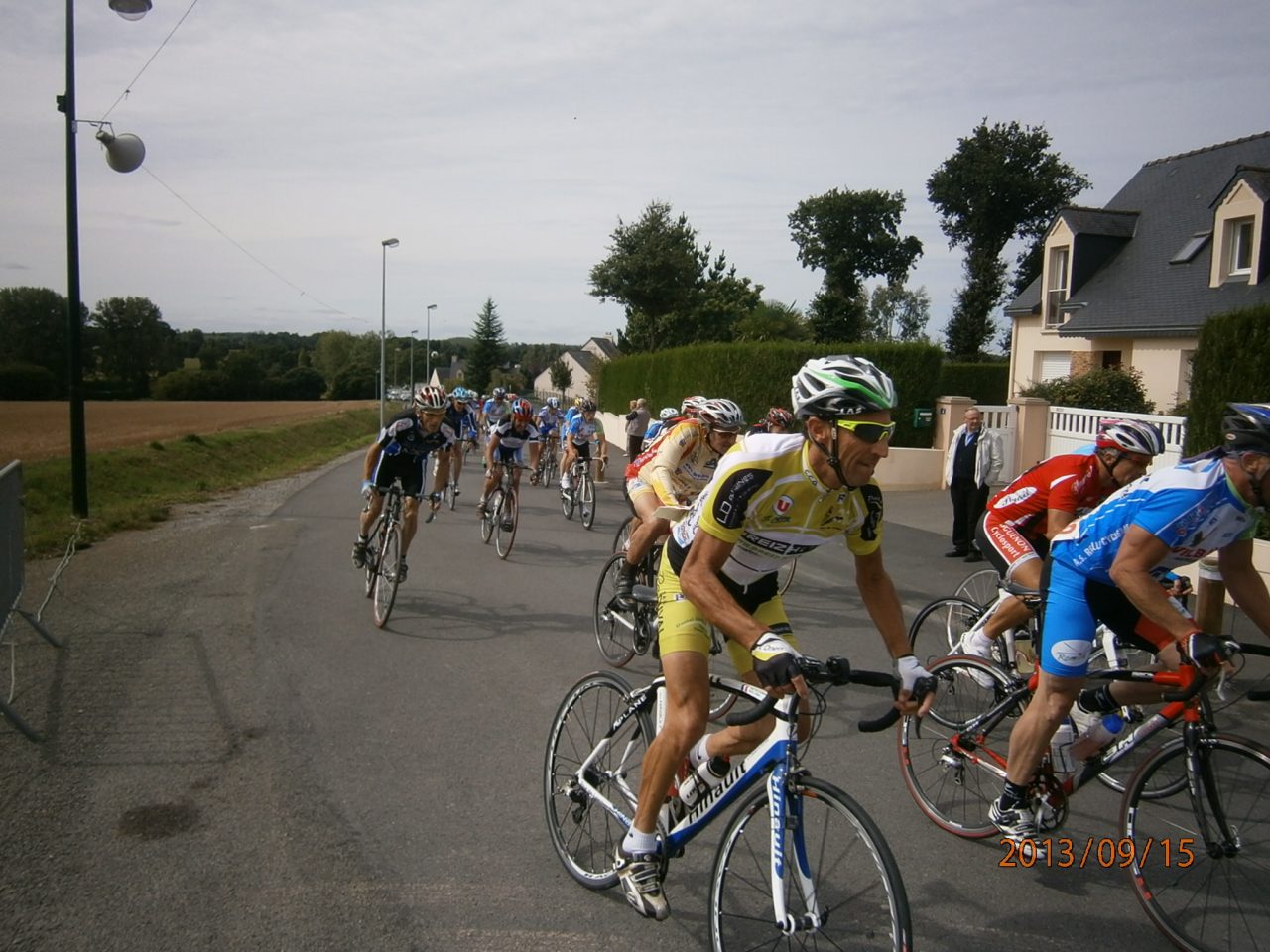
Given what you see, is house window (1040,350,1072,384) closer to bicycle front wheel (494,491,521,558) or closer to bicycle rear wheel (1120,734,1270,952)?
bicycle front wheel (494,491,521,558)

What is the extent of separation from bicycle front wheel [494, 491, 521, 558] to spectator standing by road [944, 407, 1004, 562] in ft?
17.9

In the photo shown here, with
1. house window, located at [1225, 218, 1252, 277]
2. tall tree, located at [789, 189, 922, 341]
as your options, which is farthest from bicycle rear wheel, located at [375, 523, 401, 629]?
tall tree, located at [789, 189, 922, 341]

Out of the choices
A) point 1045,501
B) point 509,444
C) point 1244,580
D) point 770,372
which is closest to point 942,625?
point 1045,501

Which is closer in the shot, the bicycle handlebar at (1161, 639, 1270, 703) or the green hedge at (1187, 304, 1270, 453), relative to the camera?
the bicycle handlebar at (1161, 639, 1270, 703)

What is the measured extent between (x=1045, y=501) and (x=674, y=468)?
272 cm

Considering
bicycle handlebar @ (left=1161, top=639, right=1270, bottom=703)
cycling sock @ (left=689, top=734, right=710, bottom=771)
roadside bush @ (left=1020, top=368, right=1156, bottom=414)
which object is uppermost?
roadside bush @ (left=1020, top=368, right=1156, bottom=414)

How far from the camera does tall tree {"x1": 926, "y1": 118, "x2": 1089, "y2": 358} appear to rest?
168ft

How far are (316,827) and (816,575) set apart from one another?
23.9 feet

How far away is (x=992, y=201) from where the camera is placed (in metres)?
53.1

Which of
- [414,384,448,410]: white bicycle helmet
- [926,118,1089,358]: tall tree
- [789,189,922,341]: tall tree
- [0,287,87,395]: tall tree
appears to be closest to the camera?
[414,384,448,410]: white bicycle helmet

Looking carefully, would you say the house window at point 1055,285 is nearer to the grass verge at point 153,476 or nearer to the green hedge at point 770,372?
the green hedge at point 770,372

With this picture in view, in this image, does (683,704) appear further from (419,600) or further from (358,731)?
(419,600)

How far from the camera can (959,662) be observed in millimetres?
4543

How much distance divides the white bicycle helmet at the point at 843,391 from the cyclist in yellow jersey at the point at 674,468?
3382mm
